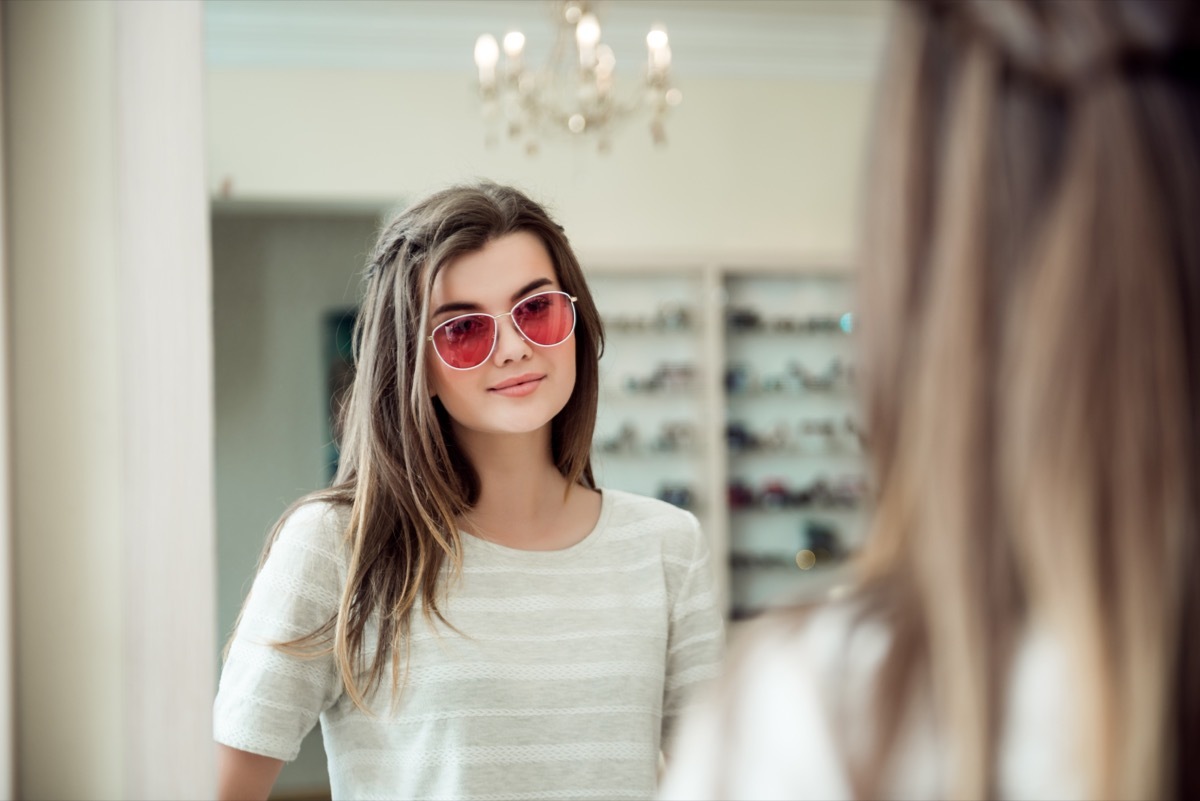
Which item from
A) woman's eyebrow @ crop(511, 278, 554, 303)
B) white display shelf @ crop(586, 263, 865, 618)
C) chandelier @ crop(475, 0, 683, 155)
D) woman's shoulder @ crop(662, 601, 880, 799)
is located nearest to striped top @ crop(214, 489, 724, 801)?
woman's eyebrow @ crop(511, 278, 554, 303)

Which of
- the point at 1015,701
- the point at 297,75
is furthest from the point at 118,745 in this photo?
the point at 297,75

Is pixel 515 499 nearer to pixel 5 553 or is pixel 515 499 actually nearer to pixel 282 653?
pixel 282 653

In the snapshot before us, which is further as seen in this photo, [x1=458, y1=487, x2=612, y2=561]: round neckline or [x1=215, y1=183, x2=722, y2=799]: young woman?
[x1=458, y1=487, x2=612, y2=561]: round neckline

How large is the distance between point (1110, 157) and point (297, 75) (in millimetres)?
3629

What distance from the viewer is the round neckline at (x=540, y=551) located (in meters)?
1.19

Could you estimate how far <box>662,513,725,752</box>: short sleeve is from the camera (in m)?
1.23

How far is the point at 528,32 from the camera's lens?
3.80 metres

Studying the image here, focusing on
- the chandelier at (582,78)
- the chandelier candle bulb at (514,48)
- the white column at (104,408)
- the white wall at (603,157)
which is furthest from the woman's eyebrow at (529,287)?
the white wall at (603,157)

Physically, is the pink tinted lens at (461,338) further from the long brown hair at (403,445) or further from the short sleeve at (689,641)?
the short sleeve at (689,641)

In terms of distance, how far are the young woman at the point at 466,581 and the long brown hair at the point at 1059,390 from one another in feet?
2.46

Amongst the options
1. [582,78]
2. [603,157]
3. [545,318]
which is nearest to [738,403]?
[603,157]

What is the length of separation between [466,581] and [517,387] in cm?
22

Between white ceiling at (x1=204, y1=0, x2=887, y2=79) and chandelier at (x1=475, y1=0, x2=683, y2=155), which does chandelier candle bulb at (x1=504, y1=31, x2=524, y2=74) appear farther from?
white ceiling at (x1=204, y1=0, x2=887, y2=79)

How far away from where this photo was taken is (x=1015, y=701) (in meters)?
0.42
